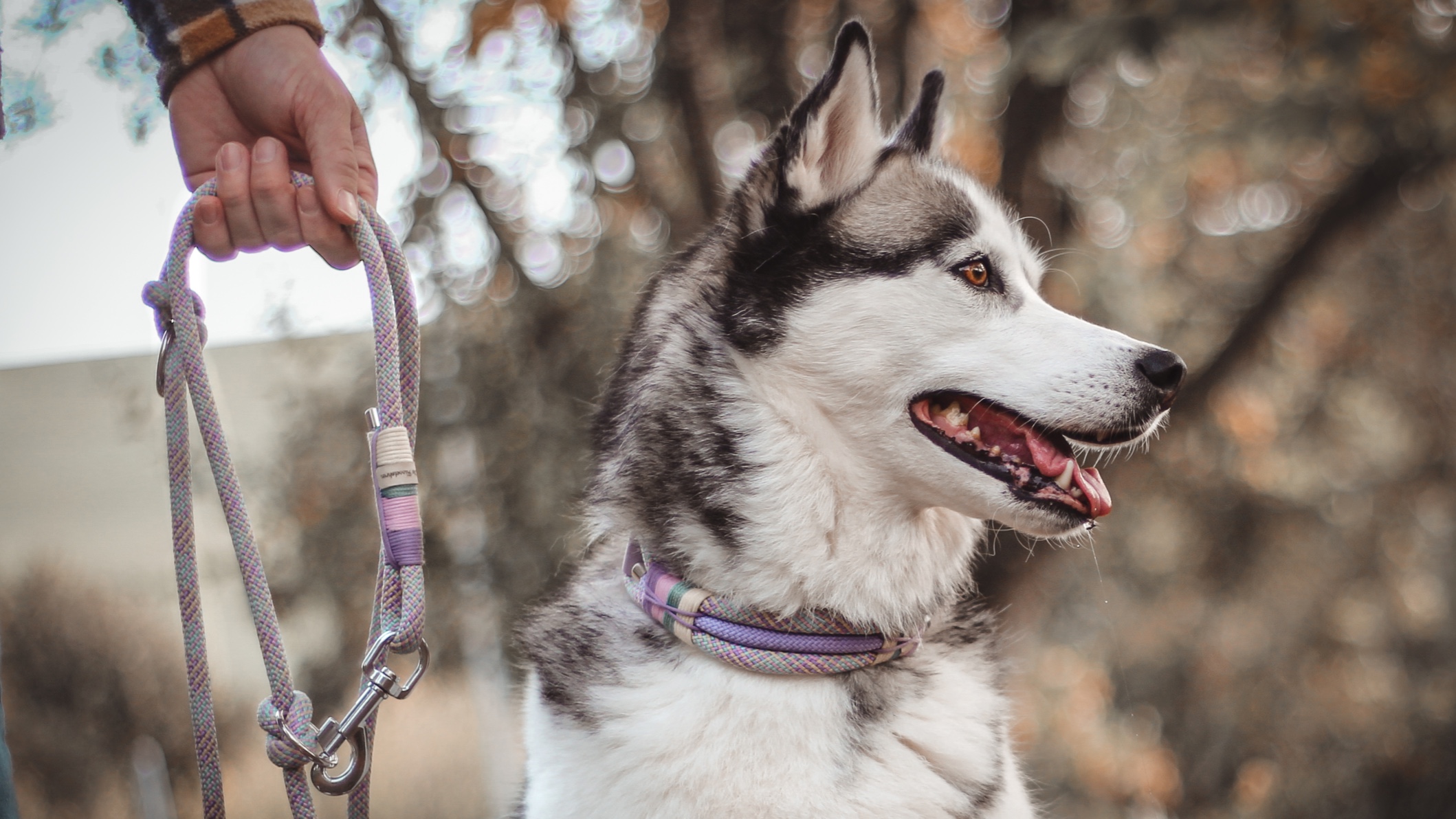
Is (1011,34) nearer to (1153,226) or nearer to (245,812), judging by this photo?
(1153,226)

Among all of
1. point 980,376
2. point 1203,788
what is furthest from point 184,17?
point 1203,788

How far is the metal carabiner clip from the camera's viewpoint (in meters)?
1.22

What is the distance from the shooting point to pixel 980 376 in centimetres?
175

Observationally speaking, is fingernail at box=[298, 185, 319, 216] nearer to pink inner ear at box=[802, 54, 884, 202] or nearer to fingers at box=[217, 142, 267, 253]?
fingers at box=[217, 142, 267, 253]

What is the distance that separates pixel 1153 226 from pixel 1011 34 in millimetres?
2014

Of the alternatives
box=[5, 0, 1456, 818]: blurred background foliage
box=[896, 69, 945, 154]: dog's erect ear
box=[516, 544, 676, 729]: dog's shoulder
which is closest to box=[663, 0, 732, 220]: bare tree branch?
box=[5, 0, 1456, 818]: blurred background foliage

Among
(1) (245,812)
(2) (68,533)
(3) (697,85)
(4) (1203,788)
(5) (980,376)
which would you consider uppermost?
(3) (697,85)

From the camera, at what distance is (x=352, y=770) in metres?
1.25

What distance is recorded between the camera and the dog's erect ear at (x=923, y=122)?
84.4 inches

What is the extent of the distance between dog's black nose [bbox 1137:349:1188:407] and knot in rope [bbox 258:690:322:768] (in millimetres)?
1484

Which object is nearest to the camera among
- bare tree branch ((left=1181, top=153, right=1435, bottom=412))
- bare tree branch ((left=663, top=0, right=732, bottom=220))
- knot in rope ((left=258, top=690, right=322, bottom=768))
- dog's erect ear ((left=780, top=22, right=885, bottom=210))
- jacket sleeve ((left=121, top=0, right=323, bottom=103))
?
knot in rope ((left=258, top=690, right=322, bottom=768))

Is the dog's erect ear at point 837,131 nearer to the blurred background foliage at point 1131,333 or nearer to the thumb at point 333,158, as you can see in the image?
the thumb at point 333,158

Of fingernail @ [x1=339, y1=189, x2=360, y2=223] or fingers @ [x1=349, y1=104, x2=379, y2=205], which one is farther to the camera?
fingers @ [x1=349, y1=104, x2=379, y2=205]

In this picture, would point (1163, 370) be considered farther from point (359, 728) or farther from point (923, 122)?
point (359, 728)
